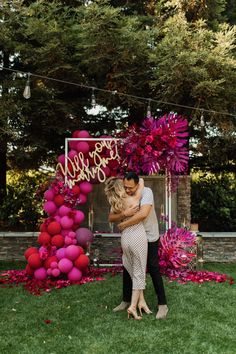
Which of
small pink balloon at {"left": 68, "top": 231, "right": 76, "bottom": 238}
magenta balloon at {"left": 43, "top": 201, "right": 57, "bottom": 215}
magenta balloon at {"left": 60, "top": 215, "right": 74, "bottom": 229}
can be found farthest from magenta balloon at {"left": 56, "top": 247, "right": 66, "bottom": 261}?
magenta balloon at {"left": 43, "top": 201, "right": 57, "bottom": 215}

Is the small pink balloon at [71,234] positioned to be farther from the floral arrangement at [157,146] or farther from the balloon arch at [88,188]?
the floral arrangement at [157,146]

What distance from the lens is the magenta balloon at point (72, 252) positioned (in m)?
6.56

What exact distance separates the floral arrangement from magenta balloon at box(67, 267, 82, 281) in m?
1.74

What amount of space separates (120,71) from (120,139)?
1633 mm

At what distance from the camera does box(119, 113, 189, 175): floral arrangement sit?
6.68 metres

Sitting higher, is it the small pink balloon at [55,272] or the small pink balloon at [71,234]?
the small pink balloon at [71,234]

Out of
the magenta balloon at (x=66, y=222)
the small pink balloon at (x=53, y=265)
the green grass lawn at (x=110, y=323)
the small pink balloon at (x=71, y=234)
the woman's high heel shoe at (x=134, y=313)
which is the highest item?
the magenta balloon at (x=66, y=222)

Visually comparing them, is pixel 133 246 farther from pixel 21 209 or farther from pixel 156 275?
pixel 21 209

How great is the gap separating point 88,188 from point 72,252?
1.12m

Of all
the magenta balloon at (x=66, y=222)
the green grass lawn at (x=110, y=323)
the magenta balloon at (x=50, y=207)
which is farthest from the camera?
the magenta balloon at (x=50, y=207)

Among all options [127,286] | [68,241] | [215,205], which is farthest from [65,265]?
[215,205]

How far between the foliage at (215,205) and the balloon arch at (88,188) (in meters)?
2.33

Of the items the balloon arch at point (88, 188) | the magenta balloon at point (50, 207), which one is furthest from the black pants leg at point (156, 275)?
the magenta balloon at point (50, 207)

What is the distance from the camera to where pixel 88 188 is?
717 cm
